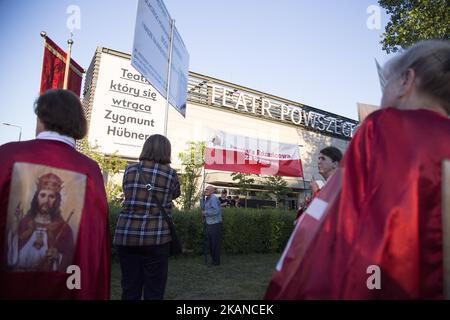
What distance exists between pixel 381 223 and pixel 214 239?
22.9ft

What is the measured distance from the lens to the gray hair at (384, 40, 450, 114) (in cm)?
119

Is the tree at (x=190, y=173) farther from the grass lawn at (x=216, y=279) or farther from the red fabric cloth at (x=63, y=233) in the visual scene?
the red fabric cloth at (x=63, y=233)

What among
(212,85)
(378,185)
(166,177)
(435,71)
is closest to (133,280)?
(166,177)

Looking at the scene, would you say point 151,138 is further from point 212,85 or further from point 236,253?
point 212,85

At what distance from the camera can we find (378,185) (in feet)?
3.30

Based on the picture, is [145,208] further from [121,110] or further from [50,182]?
[121,110]

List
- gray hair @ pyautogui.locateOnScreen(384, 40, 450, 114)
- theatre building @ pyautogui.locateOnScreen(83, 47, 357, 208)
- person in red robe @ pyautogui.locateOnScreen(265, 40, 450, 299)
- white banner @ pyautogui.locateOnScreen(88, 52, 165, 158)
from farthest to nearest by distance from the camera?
theatre building @ pyautogui.locateOnScreen(83, 47, 357, 208), white banner @ pyautogui.locateOnScreen(88, 52, 165, 158), gray hair @ pyautogui.locateOnScreen(384, 40, 450, 114), person in red robe @ pyautogui.locateOnScreen(265, 40, 450, 299)

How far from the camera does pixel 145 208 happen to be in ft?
9.56

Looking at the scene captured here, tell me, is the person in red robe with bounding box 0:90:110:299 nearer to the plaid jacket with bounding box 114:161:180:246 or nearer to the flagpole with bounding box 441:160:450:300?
the plaid jacket with bounding box 114:161:180:246

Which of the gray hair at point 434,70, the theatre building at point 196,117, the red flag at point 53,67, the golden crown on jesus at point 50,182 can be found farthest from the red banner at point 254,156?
the gray hair at point 434,70

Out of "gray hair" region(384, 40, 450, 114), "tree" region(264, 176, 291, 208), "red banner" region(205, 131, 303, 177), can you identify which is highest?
"red banner" region(205, 131, 303, 177)

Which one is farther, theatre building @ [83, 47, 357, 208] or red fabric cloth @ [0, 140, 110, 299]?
theatre building @ [83, 47, 357, 208]

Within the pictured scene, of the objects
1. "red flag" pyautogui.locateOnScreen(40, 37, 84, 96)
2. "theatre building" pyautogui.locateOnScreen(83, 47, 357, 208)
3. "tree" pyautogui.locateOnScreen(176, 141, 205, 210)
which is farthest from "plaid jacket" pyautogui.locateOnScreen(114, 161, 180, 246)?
"tree" pyautogui.locateOnScreen(176, 141, 205, 210)

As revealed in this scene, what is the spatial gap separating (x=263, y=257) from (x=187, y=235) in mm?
2501
